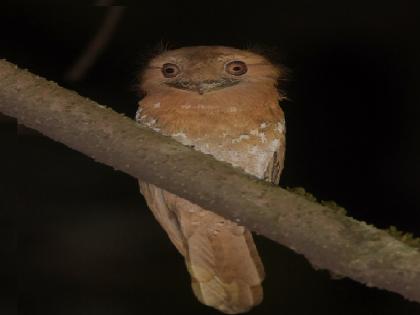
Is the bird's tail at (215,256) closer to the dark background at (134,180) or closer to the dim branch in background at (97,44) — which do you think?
the dark background at (134,180)

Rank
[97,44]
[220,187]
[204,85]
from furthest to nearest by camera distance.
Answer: [97,44]
[204,85]
[220,187]

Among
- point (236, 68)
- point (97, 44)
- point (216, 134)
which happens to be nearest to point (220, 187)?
point (216, 134)

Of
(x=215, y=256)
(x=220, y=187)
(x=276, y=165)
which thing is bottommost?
(x=215, y=256)

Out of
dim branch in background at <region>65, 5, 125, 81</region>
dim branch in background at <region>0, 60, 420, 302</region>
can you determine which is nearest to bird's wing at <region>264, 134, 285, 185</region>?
dim branch in background at <region>0, 60, 420, 302</region>

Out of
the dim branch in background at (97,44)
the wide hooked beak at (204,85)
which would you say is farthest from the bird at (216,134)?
the dim branch in background at (97,44)

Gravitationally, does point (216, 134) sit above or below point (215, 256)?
above

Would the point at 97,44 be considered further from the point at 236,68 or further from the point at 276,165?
the point at 276,165

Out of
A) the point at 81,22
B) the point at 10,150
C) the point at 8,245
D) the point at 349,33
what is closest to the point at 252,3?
the point at 349,33
